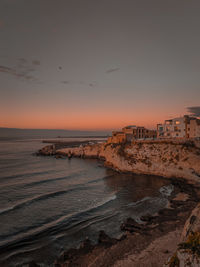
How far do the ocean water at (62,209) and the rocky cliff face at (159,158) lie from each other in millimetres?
3599

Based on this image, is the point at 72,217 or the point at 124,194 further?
the point at 124,194

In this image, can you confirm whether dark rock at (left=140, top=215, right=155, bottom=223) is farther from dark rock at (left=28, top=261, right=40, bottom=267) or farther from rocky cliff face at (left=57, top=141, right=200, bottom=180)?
rocky cliff face at (left=57, top=141, right=200, bottom=180)

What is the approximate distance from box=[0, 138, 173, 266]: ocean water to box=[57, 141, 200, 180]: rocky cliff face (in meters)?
3.60

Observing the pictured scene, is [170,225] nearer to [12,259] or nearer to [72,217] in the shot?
[72,217]

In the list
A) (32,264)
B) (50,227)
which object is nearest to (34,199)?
(50,227)

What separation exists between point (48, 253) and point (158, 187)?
64.6ft

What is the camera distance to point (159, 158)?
33.8 meters

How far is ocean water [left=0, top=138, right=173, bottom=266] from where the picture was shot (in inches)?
469

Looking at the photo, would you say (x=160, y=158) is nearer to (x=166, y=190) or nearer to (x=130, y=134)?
(x=166, y=190)

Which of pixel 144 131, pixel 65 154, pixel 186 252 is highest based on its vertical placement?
pixel 144 131

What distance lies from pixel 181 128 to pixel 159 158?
80.0ft

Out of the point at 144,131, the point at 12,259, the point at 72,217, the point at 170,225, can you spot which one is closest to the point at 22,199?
the point at 72,217

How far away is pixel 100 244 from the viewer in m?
11.4

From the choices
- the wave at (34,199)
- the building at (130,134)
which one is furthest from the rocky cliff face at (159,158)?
the wave at (34,199)
